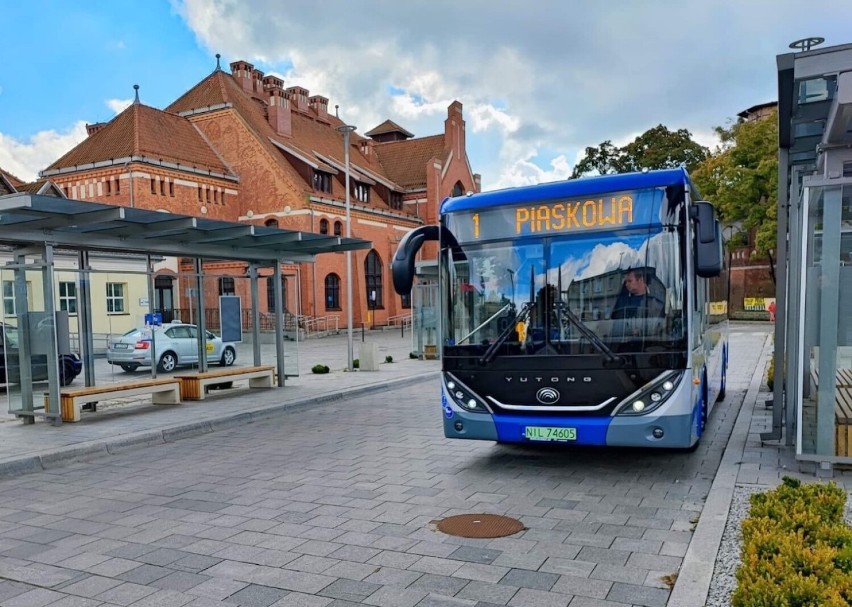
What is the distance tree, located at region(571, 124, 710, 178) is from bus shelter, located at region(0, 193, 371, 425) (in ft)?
140

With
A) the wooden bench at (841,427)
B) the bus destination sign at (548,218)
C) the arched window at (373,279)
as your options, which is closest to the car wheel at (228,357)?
the bus destination sign at (548,218)

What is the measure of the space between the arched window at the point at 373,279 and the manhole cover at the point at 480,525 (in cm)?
4051

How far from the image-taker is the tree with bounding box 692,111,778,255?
40.8 metres

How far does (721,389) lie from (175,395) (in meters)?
10.0

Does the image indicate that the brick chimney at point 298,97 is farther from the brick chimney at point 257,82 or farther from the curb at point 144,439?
the curb at point 144,439

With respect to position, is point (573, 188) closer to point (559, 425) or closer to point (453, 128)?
point (559, 425)

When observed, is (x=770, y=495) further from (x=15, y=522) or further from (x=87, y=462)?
(x=87, y=462)

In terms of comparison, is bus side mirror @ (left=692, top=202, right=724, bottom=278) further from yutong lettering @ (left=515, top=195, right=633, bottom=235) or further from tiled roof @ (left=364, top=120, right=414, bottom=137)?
tiled roof @ (left=364, top=120, right=414, bottom=137)

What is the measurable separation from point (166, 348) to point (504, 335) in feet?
33.2

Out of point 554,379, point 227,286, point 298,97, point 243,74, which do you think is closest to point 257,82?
point 243,74

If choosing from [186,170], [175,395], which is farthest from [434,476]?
[186,170]

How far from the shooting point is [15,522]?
6.14 metres

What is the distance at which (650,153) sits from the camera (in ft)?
171

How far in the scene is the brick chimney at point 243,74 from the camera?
47.7 metres
